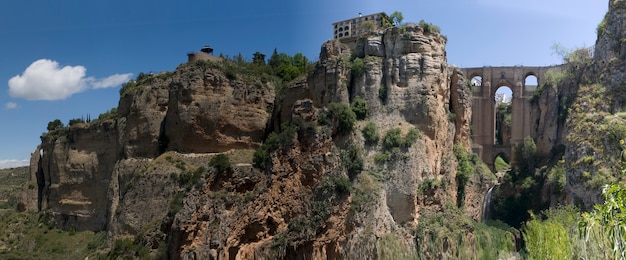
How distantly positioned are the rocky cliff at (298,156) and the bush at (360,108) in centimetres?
9

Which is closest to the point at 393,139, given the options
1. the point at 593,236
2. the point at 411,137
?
the point at 411,137

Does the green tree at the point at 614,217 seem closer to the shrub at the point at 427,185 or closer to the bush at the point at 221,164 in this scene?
the bush at the point at 221,164

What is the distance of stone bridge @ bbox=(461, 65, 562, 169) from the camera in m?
51.8

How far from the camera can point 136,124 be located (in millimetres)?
38125

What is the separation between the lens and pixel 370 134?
32.7 meters

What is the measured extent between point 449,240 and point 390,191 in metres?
4.15

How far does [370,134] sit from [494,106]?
24410 mm

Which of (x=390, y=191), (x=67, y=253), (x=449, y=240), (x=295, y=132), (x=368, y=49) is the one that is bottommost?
(x=67, y=253)

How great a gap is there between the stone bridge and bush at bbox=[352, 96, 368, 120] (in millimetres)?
20246

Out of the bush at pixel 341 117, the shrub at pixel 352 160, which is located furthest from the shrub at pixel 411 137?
the bush at pixel 341 117

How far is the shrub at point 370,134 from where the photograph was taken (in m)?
32.7

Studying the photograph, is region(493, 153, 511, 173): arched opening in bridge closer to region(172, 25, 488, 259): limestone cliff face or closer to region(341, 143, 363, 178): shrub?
region(172, 25, 488, 259): limestone cliff face

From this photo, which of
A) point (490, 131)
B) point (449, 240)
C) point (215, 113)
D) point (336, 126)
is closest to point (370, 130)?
point (336, 126)

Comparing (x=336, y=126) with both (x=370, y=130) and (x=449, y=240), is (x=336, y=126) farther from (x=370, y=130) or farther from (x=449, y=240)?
(x=449, y=240)
